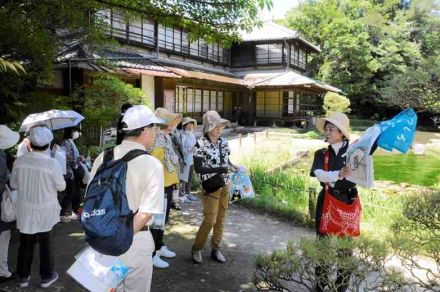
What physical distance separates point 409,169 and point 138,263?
43.7 ft

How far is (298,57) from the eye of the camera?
2752 cm

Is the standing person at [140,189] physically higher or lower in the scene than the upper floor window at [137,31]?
lower

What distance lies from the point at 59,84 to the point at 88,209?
1029cm

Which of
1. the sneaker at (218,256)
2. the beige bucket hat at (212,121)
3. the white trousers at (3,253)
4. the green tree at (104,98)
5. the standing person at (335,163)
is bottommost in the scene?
the sneaker at (218,256)

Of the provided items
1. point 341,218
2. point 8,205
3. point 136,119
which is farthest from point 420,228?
point 8,205

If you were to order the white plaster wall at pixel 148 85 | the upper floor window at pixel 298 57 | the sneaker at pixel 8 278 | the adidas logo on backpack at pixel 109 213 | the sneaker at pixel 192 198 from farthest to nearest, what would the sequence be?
the upper floor window at pixel 298 57 → the white plaster wall at pixel 148 85 → the sneaker at pixel 192 198 → the sneaker at pixel 8 278 → the adidas logo on backpack at pixel 109 213

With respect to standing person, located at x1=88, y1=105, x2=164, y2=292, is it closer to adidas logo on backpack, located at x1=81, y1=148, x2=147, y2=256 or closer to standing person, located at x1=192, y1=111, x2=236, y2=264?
adidas logo on backpack, located at x1=81, y1=148, x2=147, y2=256

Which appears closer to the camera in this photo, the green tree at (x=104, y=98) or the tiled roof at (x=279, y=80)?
the green tree at (x=104, y=98)

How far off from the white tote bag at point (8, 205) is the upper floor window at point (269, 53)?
23.3m

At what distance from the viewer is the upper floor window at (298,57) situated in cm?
2612

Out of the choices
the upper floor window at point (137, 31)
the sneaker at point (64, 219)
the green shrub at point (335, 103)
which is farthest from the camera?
the green shrub at point (335, 103)

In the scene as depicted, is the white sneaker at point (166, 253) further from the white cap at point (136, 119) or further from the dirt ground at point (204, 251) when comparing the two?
the white cap at point (136, 119)

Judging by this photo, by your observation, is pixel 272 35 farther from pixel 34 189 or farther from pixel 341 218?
pixel 34 189

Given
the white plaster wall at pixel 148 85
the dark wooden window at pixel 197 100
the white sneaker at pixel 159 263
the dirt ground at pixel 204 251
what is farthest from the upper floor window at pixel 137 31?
the white sneaker at pixel 159 263
